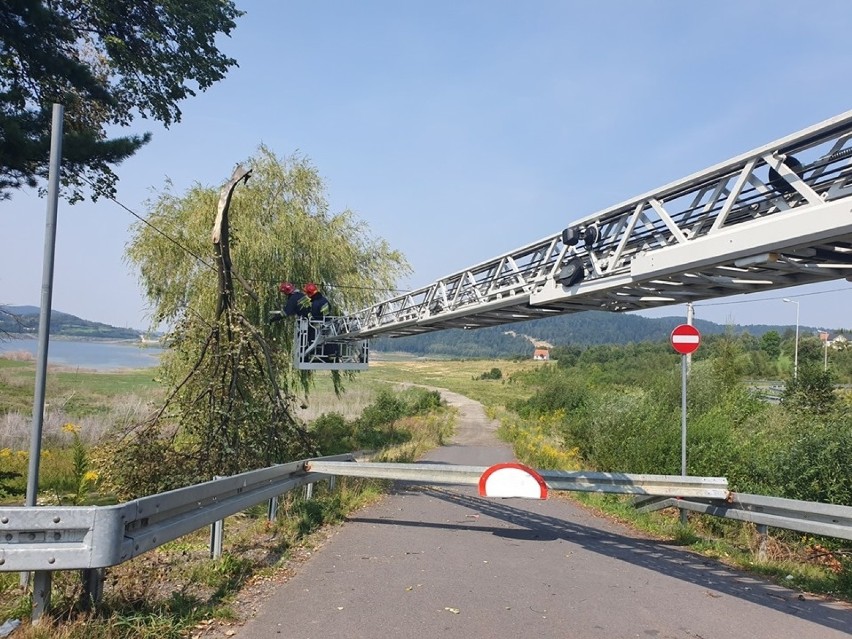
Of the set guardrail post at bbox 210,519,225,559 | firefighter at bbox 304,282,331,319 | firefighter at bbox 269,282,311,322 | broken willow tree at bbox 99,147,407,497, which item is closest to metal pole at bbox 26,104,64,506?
guardrail post at bbox 210,519,225,559

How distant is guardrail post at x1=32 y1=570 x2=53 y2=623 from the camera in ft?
13.8

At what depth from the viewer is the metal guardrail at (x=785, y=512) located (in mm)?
6656

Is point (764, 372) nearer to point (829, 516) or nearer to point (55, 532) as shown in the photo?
point (829, 516)

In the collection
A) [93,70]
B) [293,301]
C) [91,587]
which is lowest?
[91,587]

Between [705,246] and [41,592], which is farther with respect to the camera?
[705,246]

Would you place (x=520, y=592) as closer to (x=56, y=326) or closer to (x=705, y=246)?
(x=705, y=246)

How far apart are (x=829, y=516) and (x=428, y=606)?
14.1 feet

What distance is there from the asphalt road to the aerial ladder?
290cm

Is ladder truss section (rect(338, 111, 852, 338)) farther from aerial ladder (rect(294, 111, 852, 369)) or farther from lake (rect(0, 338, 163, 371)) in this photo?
lake (rect(0, 338, 163, 371))

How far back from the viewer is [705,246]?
5.83 metres

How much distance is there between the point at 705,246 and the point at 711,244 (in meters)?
0.06

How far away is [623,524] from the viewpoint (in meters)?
10.3

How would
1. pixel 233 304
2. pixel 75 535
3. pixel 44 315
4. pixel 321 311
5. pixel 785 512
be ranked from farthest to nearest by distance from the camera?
1. pixel 321 311
2. pixel 233 304
3. pixel 785 512
4. pixel 44 315
5. pixel 75 535

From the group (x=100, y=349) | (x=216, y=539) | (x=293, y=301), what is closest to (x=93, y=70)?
(x=293, y=301)
